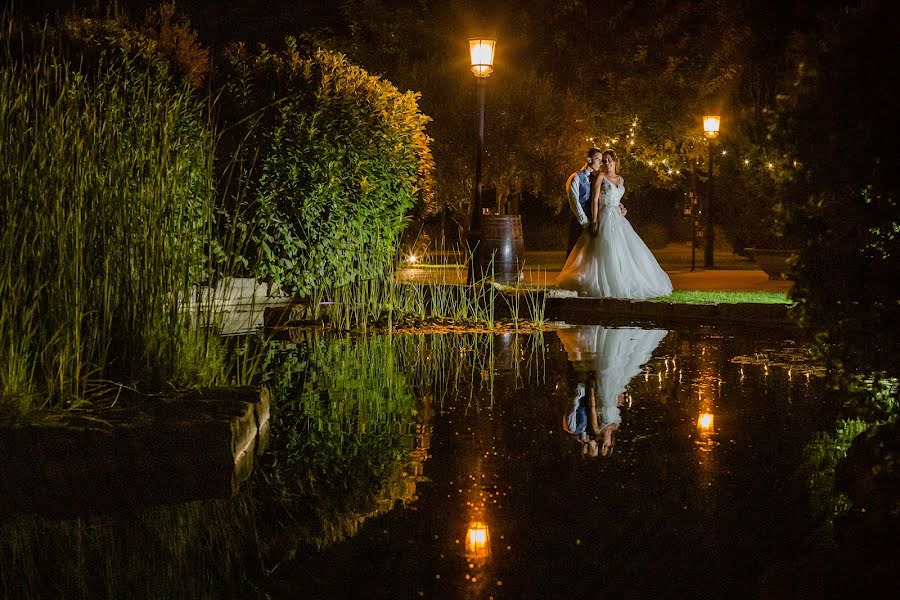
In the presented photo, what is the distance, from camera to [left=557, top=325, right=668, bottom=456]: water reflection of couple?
6.16m

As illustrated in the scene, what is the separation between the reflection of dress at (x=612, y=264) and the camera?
50.9ft

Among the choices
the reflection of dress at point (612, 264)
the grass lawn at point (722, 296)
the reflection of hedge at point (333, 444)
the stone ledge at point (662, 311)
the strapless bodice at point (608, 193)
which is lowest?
the reflection of hedge at point (333, 444)

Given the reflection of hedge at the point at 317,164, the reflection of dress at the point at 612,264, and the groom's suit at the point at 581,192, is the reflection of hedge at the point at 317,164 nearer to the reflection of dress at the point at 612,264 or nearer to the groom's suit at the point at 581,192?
the reflection of dress at the point at 612,264

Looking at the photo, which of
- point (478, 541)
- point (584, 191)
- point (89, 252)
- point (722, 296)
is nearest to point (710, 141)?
point (584, 191)

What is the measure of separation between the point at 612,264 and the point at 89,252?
10671 millimetres

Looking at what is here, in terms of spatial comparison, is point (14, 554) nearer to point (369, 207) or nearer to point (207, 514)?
point (207, 514)

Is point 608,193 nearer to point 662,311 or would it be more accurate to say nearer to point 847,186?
point 662,311

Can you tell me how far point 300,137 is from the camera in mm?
11617

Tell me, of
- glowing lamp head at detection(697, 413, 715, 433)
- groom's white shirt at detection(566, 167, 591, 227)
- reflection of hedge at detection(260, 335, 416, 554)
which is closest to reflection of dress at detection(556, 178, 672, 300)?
groom's white shirt at detection(566, 167, 591, 227)

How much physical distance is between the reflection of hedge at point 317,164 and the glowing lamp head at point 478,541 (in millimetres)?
7321

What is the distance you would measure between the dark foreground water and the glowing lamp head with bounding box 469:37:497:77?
9355mm

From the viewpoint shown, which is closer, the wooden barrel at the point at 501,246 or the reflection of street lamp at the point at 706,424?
the reflection of street lamp at the point at 706,424

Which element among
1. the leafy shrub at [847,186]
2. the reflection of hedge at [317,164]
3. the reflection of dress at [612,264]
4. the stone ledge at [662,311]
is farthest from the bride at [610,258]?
the leafy shrub at [847,186]

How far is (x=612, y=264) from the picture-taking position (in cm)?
1556
